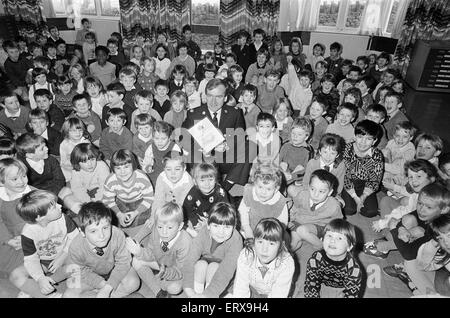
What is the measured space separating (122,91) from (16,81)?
2676 millimetres

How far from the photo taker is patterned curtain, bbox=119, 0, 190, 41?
22.0 ft

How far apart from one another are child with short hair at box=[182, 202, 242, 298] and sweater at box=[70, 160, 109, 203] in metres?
1.16

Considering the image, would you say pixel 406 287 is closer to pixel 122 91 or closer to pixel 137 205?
pixel 137 205

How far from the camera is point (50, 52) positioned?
5355 mm

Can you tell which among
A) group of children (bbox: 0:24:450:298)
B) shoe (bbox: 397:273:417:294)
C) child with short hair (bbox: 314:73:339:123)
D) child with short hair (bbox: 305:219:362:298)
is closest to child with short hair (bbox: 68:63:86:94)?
group of children (bbox: 0:24:450:298)

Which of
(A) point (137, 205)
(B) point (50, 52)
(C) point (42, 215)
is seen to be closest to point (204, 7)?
(B) point (50, 52)

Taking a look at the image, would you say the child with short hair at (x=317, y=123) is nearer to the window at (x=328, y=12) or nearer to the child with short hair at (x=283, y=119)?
the child with short hair at (x=283, y=119)

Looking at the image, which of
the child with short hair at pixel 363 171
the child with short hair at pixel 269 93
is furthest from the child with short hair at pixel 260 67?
the child with short hair at pixel 363 171

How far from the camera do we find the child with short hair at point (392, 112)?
371 centimetres

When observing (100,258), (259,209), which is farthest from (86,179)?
(259,209)

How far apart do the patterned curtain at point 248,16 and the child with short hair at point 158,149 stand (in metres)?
4.50

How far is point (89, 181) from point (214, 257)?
1.37 meters

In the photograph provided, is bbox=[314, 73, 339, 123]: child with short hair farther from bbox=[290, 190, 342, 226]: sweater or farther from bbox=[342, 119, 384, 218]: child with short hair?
bbox=[290, 190, 342, 226]: sweater

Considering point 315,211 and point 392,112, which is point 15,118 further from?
point 392,112
